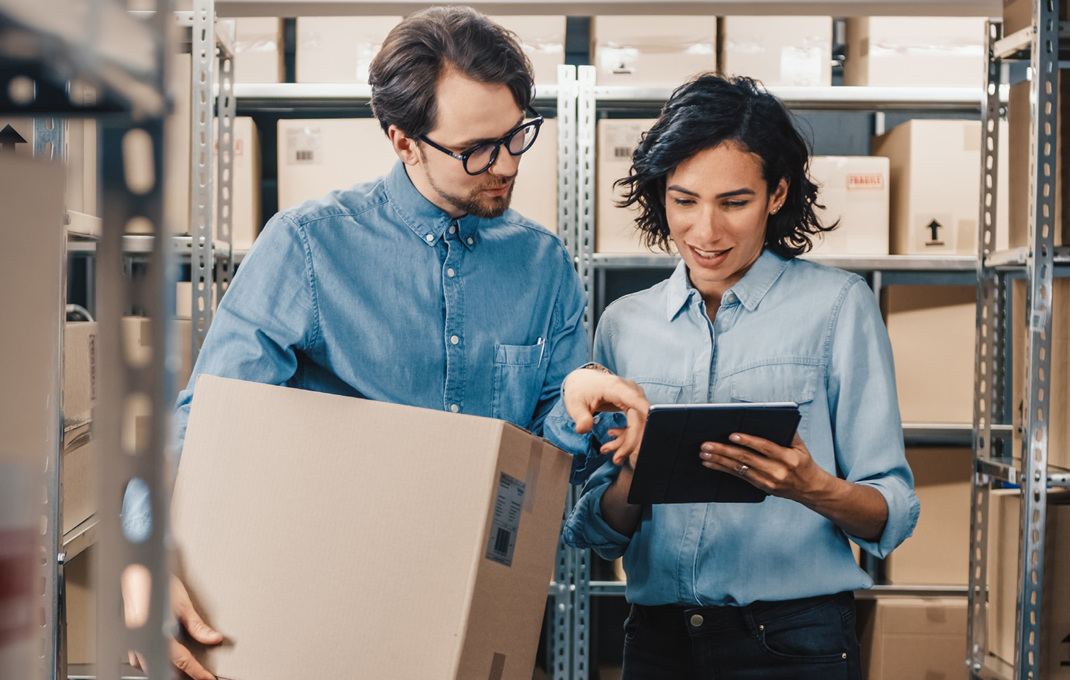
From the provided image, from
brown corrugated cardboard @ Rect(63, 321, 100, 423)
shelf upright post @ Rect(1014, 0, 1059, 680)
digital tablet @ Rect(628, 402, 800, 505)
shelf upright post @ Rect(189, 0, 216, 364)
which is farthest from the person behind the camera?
shelf upright post @ Rect(189, 0, 216, 364)

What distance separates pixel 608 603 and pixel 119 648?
8.49ft

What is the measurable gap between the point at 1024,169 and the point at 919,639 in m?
1.22

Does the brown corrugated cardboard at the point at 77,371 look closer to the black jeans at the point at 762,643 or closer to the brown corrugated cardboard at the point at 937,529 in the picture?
the black jeans at the point at 762,643

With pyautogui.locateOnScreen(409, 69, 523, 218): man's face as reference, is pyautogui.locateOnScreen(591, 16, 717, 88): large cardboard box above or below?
above

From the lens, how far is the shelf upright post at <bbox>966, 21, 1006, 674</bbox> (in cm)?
183

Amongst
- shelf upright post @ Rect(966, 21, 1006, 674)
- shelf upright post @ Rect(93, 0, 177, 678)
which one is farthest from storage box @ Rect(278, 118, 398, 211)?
shelf upright post @ Rect(93, 0, 177, 678)

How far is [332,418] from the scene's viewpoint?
2.47ft

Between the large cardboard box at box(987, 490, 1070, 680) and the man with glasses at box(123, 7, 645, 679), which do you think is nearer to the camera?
the man with glasses at box(123, 7, 645, 679)

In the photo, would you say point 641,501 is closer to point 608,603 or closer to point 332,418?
point 332,418

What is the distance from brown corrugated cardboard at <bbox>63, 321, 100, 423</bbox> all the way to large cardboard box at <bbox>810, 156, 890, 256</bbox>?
181cm

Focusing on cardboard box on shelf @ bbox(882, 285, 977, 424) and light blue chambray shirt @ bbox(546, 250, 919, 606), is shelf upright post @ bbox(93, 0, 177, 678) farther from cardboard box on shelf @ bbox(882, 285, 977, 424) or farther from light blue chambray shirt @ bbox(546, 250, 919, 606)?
cardboard box on shelf @ bbox(882, 285, 977, 424)

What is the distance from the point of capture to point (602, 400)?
104cm

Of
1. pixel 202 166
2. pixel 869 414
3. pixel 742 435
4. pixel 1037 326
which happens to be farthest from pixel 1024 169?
pixel 202 166

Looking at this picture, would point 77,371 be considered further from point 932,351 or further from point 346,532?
point 932,351
